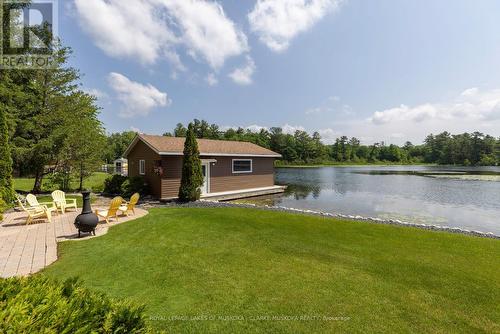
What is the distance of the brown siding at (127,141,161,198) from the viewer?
46.5 feet

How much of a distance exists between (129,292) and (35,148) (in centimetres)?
1448

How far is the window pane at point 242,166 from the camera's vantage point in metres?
17.6

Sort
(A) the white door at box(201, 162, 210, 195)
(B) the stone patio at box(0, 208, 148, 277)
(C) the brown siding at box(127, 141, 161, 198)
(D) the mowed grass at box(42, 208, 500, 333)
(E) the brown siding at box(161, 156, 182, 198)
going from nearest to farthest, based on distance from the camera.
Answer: (D) the mowed grass at box(42, 208, 500, 333) < (B) the stone patio at box(0, 208, 148, 277) < (E) the brown siding at box(161, 156, 182, 198) < (C) the brown siding at box(127, 141, 161, 198) < (A) the white door at box(201, 162, 210, 195)

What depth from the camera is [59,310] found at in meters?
1.67

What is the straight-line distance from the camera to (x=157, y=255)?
5.51 meters

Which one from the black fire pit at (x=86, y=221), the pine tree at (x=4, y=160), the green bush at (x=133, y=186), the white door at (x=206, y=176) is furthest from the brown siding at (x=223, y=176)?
the black fire pit at (x=86, y=221)

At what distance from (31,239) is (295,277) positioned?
6.73 metres

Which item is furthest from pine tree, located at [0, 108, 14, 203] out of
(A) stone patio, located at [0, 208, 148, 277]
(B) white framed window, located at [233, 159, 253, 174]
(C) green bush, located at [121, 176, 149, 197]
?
(B) white framed window, located at [233, 159, 253, 174]

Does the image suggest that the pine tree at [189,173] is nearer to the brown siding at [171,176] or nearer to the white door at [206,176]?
the brown siding at [171,176]

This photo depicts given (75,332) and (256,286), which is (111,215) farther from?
(75,332)

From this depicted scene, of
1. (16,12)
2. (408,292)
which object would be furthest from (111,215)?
(16,12)

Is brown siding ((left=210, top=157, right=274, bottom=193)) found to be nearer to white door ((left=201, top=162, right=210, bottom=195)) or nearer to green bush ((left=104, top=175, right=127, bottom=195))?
white door ((left=201, top=162, right=210, bottom=195))

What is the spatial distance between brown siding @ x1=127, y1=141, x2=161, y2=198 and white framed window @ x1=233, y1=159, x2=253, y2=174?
5.36 metres

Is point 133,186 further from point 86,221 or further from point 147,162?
point 86,221
